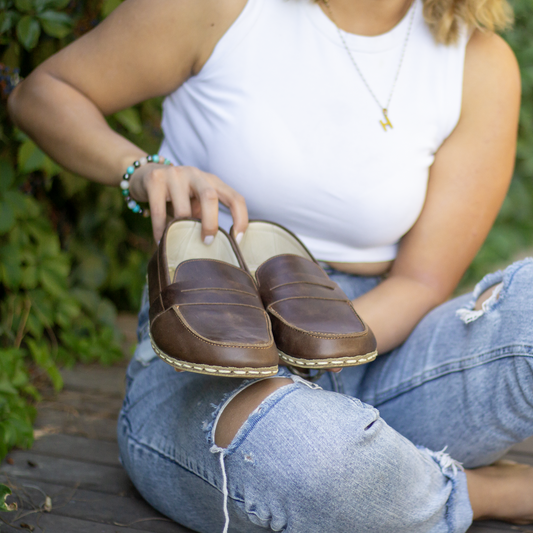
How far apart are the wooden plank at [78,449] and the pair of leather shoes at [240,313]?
497mm

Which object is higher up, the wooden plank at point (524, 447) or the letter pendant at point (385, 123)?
the letter pendant at point (385, 123)

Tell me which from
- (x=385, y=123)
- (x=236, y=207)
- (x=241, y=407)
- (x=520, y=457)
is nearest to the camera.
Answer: (x=241, y=407)

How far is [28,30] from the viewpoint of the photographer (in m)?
1.43

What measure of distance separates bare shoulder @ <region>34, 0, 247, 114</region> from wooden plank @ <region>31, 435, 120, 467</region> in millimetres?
725

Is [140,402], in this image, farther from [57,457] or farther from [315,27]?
[315,27]

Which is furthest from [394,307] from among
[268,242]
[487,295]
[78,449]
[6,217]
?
[6,217]

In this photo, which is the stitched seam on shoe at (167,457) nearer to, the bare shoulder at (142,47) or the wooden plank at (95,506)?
the wooden plank at (95,506)

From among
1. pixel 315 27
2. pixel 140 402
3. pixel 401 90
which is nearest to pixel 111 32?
pixel 315 27

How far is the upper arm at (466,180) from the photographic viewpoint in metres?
1.28

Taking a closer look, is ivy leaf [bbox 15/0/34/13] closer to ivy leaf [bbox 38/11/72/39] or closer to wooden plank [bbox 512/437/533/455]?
ivy leaf [bbox 38/11/72/39]

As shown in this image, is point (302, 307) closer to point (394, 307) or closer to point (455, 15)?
point (394, 307)

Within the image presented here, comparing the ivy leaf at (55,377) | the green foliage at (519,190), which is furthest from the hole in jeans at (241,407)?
the green foliage at (519,190)

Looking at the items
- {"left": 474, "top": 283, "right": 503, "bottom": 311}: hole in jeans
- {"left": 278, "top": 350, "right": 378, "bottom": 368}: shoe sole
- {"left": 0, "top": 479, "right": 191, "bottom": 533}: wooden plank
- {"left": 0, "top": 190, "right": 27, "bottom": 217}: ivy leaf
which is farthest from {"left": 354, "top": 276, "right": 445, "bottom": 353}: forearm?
{"left": 0, "top": 190, "right": 27, "bottom": 217}: ivy leaf

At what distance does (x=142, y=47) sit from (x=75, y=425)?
865 millimetres
